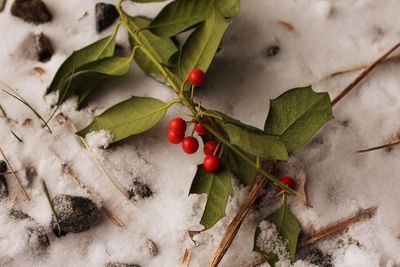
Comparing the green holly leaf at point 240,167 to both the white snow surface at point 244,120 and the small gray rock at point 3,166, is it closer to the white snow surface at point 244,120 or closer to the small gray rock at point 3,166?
the white snow surface at point 244,120

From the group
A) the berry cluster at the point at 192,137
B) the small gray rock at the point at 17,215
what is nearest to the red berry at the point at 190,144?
the berry cluster at the point at 192,137

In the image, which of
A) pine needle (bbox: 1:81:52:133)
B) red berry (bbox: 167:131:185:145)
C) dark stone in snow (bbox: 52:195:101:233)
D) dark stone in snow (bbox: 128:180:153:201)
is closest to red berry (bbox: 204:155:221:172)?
red berry (bbox: 167:131:185:145)

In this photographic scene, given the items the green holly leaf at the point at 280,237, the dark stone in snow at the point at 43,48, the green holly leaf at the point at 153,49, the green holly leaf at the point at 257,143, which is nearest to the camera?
the green holly leaf at the point at 257,143

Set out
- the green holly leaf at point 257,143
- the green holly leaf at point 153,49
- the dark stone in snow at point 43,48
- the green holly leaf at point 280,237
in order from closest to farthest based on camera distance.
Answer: the green holly leaf at point 257,143 → the green holly leaf at point 280,237 → the green holly leaf at point 153,49 → the dark stone in snow at point 43,48

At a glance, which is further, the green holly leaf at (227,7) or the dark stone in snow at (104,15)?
the dark stone in snow at (104,15)

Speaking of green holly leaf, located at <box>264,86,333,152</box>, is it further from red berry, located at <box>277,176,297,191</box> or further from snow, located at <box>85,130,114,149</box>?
snow, located at <box>85,130,114,149</box>

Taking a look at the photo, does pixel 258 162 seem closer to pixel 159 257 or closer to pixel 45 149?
pixel 159 257

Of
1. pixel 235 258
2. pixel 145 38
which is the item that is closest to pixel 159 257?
pixel 235 258
